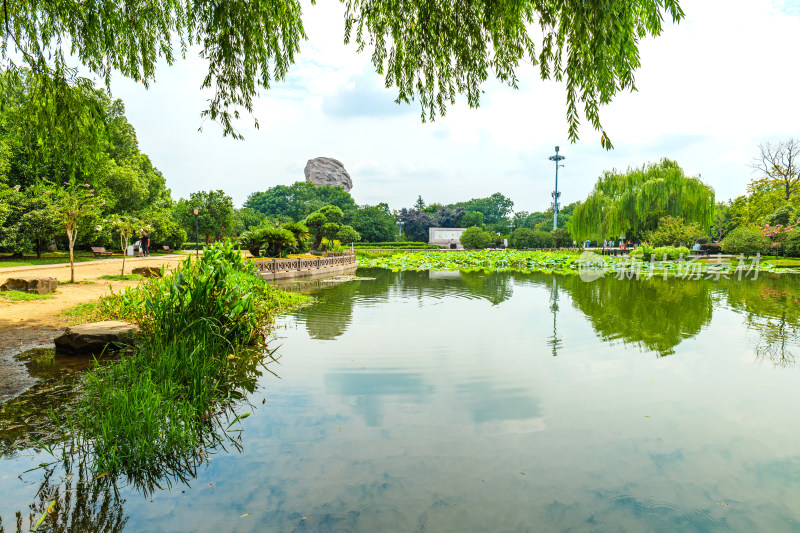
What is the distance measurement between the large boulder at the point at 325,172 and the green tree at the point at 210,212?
82.1m

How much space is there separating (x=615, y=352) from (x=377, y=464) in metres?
4.86

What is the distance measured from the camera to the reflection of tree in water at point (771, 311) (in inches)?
272

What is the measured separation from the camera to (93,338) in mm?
6125

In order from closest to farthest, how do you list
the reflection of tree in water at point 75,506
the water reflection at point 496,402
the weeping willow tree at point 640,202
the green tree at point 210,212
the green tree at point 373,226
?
the reflection of tree in water at point 75,506, the water reflection at point 496,402, the weeping willow tree at point 640,202, the green tree at point 210,212, the green tree at point 373,226

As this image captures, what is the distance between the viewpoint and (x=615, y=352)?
6867 millimetres

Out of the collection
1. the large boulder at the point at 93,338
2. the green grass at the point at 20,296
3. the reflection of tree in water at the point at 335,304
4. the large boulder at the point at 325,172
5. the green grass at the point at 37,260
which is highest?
the large boulder at the point at 325,172

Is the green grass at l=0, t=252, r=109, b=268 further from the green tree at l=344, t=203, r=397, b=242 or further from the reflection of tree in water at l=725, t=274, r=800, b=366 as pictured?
the green tree at l=344, t=203, r=397, b=242

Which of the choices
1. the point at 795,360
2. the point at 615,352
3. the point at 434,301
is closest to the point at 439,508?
the point at 615,352

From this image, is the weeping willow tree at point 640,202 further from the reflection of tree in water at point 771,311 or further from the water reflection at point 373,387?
the water reflection at point 373,387

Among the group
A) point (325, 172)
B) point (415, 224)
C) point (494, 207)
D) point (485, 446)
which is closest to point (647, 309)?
point (485, 446)

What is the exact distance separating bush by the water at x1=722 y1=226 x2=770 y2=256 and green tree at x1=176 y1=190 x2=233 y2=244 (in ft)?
125

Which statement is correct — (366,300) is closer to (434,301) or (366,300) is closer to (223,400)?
(434,301)

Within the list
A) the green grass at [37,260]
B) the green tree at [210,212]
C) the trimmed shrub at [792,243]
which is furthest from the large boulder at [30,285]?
the trimmed shrub at [792,243]

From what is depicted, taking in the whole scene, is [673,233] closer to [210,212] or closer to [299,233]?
[299,233]
